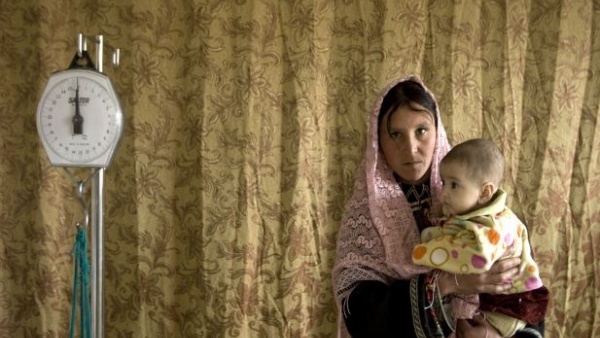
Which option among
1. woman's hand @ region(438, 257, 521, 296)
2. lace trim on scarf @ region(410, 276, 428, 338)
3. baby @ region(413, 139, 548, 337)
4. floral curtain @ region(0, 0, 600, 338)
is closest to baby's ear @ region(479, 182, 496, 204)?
baby @ region(413, 139, 548, 337)

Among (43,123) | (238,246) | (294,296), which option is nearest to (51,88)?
(43,123)

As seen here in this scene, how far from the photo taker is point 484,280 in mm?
1147

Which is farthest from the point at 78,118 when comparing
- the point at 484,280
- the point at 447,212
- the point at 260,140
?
the point at 484,280

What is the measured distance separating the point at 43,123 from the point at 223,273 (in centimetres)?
75

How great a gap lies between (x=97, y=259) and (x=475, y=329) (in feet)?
3.41

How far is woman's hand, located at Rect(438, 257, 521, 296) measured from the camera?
3.77 feet

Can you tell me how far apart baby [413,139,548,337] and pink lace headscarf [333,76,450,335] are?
0.08 metres

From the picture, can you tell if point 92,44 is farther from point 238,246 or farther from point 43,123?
point 238,246

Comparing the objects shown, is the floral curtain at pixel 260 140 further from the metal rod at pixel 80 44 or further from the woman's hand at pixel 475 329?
the woman's hand at pixel 475 329

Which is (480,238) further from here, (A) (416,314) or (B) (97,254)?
(B) (97,254)

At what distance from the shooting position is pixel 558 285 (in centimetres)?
182

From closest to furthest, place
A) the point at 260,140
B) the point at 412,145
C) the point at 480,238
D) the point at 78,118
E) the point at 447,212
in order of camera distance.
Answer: the point at 480,238 < the point at 447,212 < the point at 412,145 < the point at 78,118 < the point at 260,140

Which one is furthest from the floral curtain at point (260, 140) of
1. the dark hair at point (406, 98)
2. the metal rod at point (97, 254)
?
the dark hair at point (406, 98)

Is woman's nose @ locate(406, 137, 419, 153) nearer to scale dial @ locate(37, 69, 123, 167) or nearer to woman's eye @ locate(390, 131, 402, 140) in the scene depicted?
woman's eye @ locate(390, 131, 402, 140)
